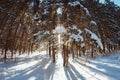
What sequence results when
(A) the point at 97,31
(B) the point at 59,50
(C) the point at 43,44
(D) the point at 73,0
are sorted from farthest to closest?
(B) the point at 59,50 → (C) the point at 43,44 → (A) the point at 97,31 → (D) the point at 73,0

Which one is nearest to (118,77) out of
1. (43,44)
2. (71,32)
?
(71,32)

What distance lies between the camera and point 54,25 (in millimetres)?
15656

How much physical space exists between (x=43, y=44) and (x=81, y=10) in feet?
15.4

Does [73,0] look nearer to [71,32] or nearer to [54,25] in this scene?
[71,32]

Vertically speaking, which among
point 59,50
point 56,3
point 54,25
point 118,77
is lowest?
point 118,77

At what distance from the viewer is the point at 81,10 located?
12.5m

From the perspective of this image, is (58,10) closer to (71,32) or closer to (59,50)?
(71,32)

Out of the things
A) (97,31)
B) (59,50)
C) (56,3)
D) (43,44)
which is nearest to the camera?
(56,3)

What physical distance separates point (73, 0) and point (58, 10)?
84.6 inches

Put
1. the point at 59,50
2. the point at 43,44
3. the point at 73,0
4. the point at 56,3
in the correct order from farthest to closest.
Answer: the point at 59,50
the point at 43,44
the point at 56,3
the point at 73,0

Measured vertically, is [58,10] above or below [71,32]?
above

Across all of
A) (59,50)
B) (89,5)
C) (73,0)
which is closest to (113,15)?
(59,50)

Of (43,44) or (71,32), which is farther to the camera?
(43,44)

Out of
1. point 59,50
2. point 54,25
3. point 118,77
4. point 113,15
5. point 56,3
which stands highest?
point 113,15
